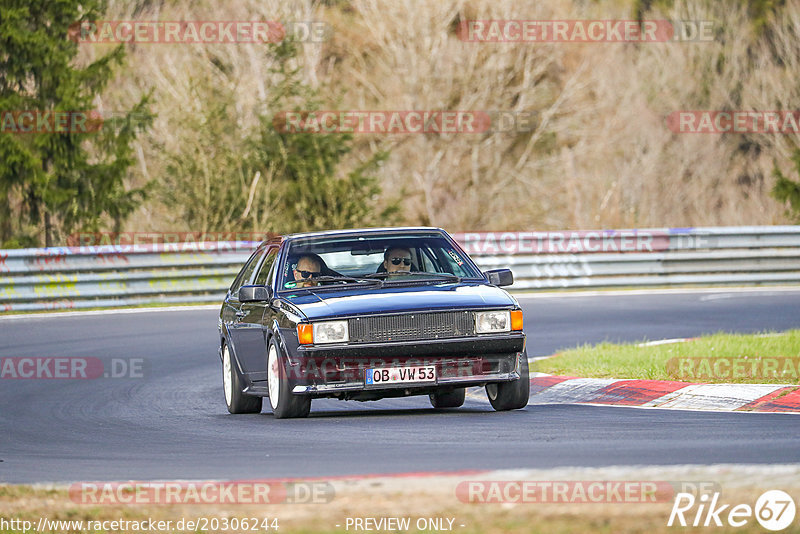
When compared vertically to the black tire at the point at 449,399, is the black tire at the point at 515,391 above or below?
above

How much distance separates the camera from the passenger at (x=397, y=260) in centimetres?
1098

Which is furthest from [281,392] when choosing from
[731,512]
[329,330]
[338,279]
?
[731,512]

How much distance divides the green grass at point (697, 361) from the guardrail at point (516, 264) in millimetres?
9840

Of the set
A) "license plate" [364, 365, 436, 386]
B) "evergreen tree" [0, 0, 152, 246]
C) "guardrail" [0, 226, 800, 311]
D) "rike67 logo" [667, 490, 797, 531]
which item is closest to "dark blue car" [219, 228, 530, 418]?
"license plate" [364, 365, 436, 386]

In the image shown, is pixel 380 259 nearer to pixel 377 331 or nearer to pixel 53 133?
pixel 377 331

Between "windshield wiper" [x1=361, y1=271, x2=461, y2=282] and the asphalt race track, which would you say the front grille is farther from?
"windshield wiper" [x1=361, y1=271, x2=461, y2=282]

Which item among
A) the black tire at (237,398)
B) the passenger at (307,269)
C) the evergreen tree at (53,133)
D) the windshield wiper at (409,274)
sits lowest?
Answer: the black tire at (237,398)

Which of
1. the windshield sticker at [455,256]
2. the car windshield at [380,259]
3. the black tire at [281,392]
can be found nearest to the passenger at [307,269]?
the car windshield at [380,259]

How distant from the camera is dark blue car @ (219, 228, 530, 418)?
9.62m

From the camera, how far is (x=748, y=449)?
24.3 feet

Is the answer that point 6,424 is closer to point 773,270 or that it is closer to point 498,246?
point 498,246

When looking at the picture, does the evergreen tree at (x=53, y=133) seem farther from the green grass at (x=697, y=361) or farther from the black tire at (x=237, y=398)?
the black tire at (x=237, y=398)

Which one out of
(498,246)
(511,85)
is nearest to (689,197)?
(511,85)

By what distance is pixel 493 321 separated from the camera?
983 cm
